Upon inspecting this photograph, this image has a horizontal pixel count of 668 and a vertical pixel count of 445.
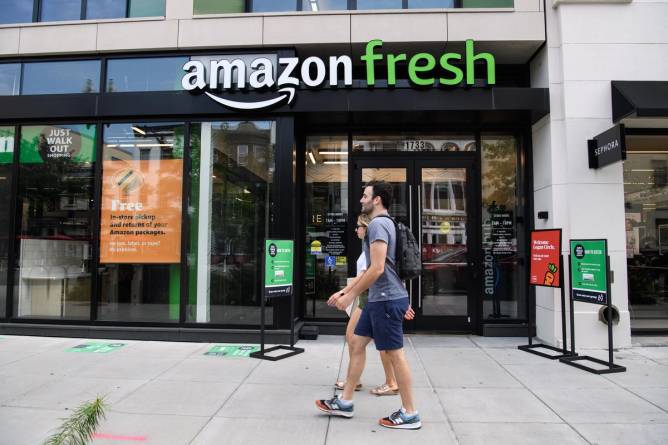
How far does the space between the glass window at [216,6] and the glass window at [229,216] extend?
1899mm

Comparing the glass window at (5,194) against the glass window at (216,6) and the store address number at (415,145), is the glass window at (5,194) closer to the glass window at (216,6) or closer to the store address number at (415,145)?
the glass window at (216,6)

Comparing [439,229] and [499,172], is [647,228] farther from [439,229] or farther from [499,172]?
[439,229]

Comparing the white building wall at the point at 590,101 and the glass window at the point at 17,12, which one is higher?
the glass window at the point at 17,12

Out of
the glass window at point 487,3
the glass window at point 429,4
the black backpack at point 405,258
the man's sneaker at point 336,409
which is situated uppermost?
the glass window at point 429,4

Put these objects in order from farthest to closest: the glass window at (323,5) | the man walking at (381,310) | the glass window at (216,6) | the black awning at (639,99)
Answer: the glass window at (323,5), the glass window at (216,6), the black awning at (639,99), the man walking at (381,310)

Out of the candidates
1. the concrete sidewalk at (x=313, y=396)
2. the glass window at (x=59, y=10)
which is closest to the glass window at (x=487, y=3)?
the concrete sidewalk at (x=313, y=396)

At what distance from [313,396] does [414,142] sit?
483 cm

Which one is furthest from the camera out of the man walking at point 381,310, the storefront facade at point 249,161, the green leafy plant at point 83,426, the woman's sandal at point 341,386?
the storefront facade at point 249,161

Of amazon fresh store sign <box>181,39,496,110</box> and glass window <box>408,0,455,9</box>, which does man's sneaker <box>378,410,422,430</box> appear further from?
glass window <box>408,0,455,9</box>

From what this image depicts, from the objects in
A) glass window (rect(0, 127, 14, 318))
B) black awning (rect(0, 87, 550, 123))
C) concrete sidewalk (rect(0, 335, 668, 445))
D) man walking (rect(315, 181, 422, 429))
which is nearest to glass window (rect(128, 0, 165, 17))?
black awning (rect(0, 87, 550, 123))

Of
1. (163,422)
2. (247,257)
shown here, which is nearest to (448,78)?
(247,257)

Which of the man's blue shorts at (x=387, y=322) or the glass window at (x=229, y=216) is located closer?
the man's blue shorts at (x=387, y=322)

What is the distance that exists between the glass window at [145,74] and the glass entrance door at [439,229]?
3560 millimetres

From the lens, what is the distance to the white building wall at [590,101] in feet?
21.5
